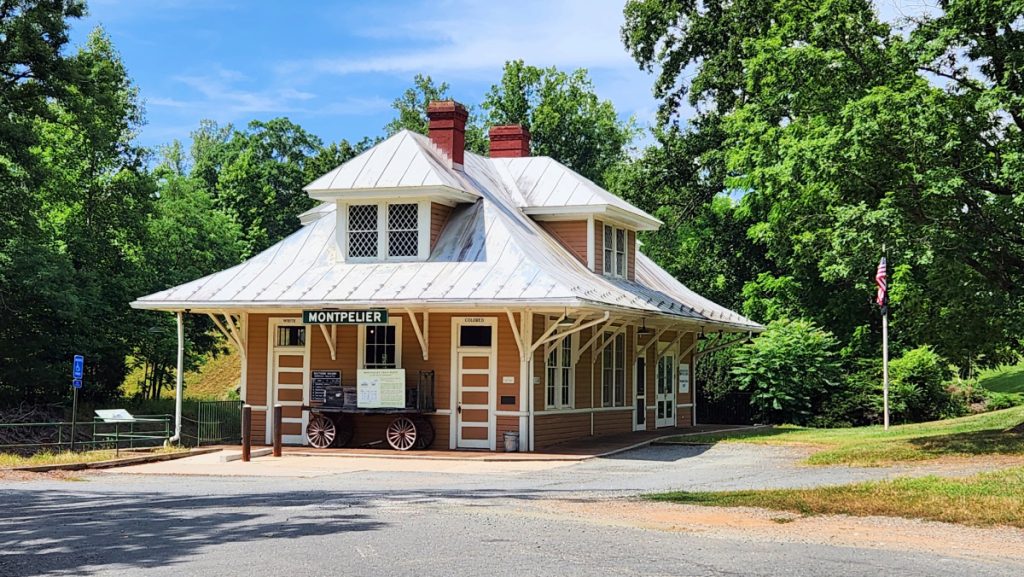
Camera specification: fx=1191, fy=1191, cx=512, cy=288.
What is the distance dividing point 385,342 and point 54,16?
14.3m

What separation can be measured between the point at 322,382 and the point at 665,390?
11909mm

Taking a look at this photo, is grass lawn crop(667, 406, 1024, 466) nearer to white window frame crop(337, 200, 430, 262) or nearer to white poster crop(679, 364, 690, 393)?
white poster crop(679, 364, 690, 393)

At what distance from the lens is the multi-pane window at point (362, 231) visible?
26.9 metres

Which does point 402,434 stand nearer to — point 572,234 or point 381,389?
point 381,389

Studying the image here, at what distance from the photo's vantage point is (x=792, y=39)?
1112 inches

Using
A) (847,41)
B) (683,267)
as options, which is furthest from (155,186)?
(847,41)

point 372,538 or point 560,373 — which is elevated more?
point 560,373

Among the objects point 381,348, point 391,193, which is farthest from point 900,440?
point 391,193

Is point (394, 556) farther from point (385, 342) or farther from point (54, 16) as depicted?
point (54, 16)

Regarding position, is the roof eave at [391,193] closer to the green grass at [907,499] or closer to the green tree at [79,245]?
the green tree at [79,245]

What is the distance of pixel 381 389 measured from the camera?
24.6m

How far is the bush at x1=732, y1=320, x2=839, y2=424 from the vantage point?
36156 mm

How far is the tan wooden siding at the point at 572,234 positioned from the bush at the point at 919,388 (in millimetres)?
12710

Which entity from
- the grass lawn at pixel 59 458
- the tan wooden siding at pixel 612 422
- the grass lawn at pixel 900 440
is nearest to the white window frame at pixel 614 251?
the tan wooden siding at pixel 612 422
